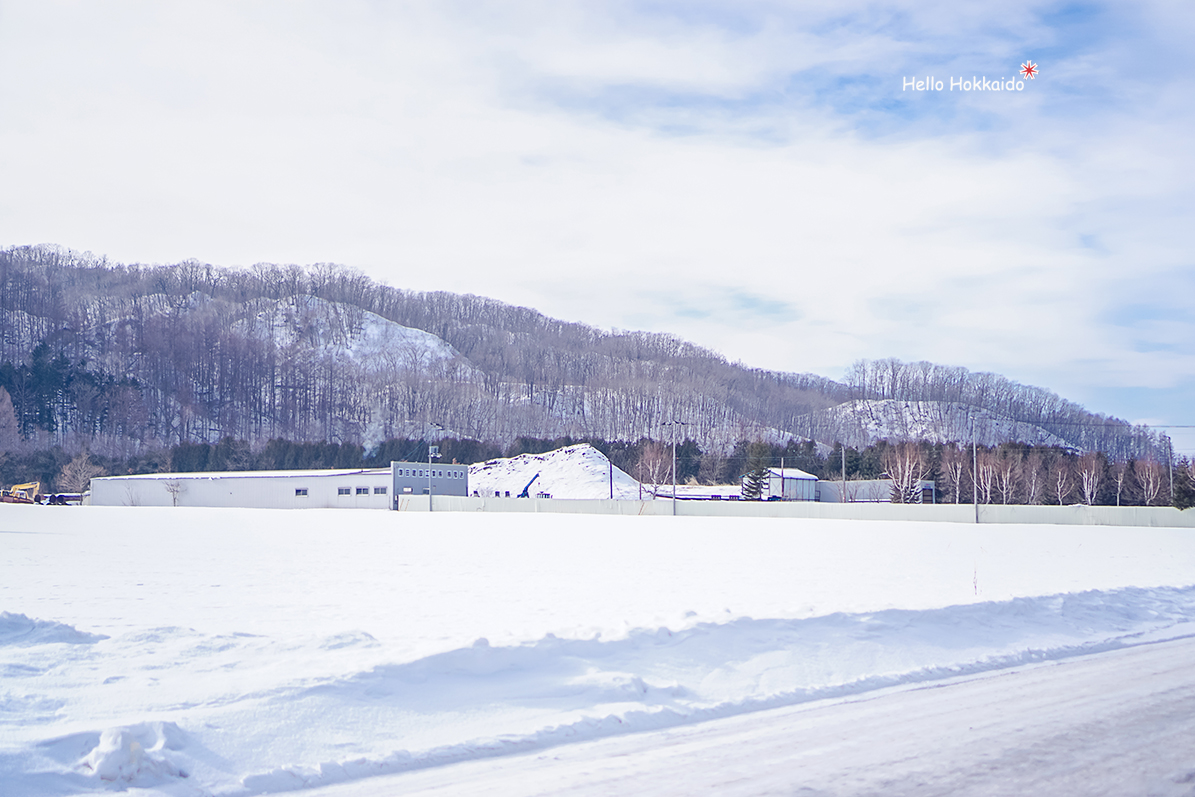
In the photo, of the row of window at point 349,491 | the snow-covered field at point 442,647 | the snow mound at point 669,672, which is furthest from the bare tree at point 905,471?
the snow mound at point 669,672

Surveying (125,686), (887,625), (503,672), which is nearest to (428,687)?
(503,672)

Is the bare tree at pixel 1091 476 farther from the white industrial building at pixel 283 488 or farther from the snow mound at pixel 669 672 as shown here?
the snow mound at pixel 669 672

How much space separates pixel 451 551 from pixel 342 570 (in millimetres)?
6912

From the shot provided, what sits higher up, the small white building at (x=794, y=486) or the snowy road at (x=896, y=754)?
the snowy road at (x=896, y=754)

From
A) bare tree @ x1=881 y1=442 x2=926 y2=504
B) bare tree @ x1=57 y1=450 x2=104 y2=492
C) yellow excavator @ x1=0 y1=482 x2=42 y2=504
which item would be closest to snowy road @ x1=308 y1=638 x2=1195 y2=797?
bare tree @ x1=881 y1=442 x2=926 y2=504

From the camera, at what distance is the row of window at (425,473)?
85.0 meters

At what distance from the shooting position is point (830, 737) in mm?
7344

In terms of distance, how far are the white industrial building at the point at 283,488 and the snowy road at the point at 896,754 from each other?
74929 millimetres

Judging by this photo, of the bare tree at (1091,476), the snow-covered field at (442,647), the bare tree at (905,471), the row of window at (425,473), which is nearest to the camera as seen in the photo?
the snow-covered field at (442,647)

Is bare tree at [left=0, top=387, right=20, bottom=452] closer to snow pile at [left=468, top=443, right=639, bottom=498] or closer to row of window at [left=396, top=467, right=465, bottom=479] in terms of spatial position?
snow pile at [left=468, top=443, right=639, bottom=498]

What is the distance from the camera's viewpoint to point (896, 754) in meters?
6.77

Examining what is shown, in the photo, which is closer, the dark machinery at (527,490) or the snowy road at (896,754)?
the snowy road at (896,754)

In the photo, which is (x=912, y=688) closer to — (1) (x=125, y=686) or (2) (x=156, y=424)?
(1) (x=125, y=686)

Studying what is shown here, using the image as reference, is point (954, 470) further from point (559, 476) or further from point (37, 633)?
point (37, 633)
